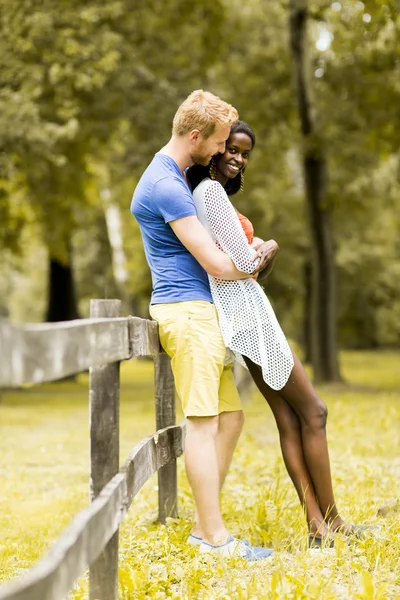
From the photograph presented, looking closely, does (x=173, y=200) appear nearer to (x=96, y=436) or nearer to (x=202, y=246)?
(x=202, y=246)

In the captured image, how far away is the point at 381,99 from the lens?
1516 cm

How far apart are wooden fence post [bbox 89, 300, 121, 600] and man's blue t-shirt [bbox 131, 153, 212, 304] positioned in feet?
2.40

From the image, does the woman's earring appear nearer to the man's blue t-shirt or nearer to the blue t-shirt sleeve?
the man's blue t-shirt

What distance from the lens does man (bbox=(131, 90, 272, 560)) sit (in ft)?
12.7

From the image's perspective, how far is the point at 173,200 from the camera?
150 inches

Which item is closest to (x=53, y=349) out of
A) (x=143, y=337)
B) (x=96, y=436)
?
(x=96, y=436)

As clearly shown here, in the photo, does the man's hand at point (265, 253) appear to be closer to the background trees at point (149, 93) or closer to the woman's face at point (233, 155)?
the woman's face at point (233, 155)

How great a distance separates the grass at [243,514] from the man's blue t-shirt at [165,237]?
123 centimetres

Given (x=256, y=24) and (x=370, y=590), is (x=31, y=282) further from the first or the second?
(x=370, y=590)

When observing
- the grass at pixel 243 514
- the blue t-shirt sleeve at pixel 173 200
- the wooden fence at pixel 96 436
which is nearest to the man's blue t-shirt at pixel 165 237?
the blue t-shirt sleeve at pixel 173 200

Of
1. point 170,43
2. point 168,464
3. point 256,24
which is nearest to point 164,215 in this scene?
point 168,464

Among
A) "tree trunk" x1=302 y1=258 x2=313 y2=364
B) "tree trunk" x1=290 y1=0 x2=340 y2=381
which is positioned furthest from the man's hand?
"tree trunk" x1=302 y1=258 x2=313 y2=364

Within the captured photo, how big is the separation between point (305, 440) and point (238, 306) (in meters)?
0.74

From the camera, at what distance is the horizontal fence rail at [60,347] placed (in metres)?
2.16
